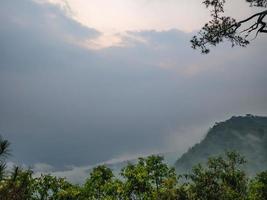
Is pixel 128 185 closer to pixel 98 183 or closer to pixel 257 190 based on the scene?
pixel 98 183

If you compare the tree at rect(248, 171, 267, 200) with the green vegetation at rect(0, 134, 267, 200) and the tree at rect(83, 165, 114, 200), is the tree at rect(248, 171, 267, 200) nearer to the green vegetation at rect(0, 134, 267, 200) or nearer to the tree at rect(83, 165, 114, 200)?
the green vegetation at rect(0, 134, 267, 200)

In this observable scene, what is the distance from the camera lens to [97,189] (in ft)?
243

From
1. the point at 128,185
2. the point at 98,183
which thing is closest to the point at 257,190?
the point at 128,185

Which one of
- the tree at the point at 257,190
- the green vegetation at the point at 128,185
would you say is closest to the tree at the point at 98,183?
the green vegetation at the point at 128,185

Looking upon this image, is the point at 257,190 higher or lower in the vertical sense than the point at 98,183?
lower

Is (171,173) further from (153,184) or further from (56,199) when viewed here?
(56,199)

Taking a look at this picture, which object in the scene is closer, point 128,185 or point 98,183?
point 128,185

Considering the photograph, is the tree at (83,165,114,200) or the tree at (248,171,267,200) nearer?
the tree at (248,171,267,200)

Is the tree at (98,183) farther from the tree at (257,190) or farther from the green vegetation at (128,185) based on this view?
the tree at (257,190)

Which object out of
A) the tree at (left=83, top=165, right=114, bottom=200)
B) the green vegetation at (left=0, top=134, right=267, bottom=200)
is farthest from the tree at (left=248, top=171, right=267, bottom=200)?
the tree at (left=83, top=165, right=114, bottom=200)

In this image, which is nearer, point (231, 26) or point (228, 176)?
point (231, 26)

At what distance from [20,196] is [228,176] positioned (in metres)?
55.3

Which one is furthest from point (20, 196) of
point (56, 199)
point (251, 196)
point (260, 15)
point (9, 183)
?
point (251, 196)

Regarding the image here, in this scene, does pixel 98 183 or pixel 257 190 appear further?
pixel 98 183
